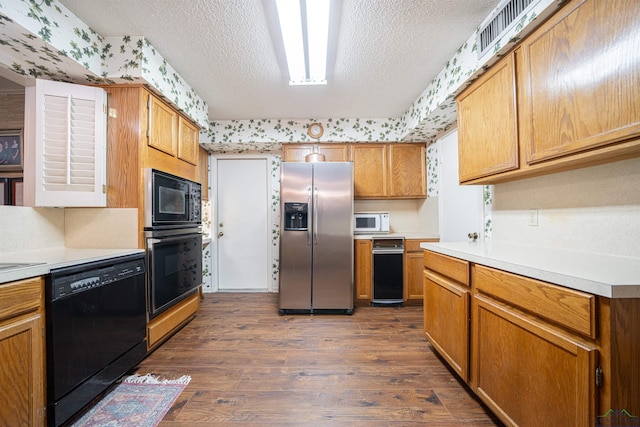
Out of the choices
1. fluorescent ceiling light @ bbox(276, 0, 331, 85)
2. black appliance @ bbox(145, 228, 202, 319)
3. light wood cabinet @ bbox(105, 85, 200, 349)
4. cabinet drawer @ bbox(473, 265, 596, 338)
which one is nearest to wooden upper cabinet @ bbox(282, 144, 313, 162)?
fluorescent ceiling light @ bbox(276, 0, 331, 85)

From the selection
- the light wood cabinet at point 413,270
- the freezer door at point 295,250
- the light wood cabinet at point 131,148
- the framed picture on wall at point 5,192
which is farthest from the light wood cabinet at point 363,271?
the framed picture on wall at point 5,192

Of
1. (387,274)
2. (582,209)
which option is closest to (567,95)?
(582,209)

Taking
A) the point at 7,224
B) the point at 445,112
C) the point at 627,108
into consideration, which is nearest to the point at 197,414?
the point at 7,224

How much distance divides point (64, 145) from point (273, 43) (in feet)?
5.46

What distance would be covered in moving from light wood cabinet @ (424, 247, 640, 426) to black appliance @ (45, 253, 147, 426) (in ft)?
7.02

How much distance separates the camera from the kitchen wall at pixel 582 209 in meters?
1.21

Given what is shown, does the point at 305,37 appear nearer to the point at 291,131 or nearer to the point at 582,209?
the point at 291,131

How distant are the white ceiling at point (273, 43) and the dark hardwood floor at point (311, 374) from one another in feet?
7.89

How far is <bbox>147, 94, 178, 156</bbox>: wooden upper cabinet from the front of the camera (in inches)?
81.8

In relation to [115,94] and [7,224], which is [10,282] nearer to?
[7,224]

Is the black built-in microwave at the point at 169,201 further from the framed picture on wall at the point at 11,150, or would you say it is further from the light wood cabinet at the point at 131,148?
the framed picture on wall at the point at 11,150

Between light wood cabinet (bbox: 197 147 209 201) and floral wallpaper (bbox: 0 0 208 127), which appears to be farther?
light wood cabinet (bbox: 197 147 209 201)

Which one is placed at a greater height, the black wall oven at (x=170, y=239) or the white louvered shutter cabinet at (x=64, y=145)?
the white louvered shutter cabinet at (x=64, y=145)

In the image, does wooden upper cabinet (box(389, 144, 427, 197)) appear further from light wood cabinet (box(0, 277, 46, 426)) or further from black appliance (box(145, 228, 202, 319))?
light wood cabinet (box(0, 277, 46, 426))
